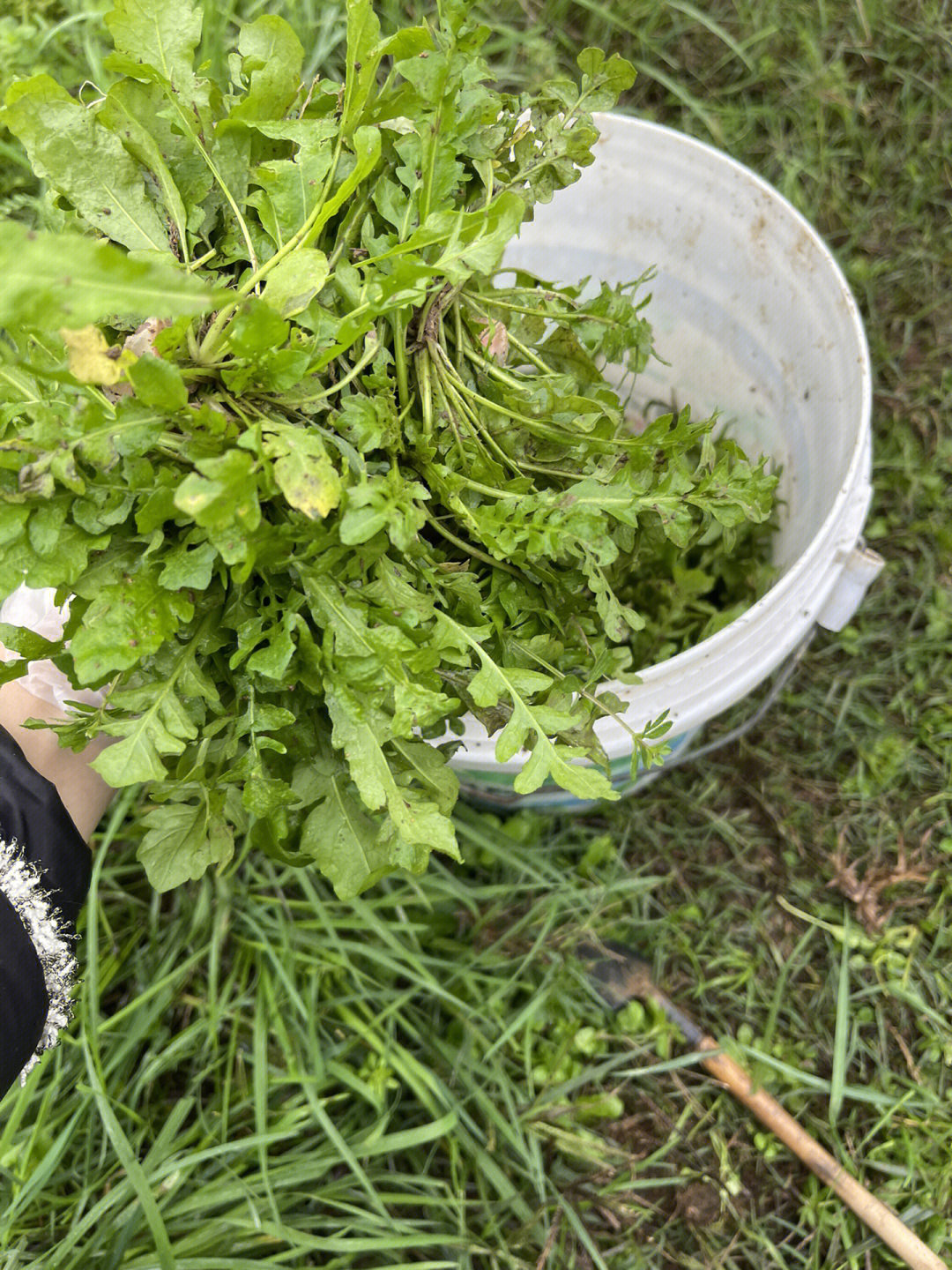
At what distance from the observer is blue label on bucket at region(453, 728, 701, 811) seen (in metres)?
1.30

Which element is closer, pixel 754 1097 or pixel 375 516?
pixel 375 516

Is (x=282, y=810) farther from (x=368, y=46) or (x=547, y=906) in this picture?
(x=547, y=906)

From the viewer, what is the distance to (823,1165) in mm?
1445

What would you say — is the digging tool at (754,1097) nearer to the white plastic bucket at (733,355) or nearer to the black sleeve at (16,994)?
the white plastic bucket at (733,355)

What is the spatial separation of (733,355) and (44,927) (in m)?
1.31

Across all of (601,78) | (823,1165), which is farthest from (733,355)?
(823,1165)

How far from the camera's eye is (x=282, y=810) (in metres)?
0.87

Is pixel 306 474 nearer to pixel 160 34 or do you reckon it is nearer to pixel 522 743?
pixel 522 743

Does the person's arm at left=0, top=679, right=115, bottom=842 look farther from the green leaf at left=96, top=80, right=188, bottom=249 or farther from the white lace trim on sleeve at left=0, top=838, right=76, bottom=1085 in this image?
the green leaf at left=96, top=80, right=188, bottom=249

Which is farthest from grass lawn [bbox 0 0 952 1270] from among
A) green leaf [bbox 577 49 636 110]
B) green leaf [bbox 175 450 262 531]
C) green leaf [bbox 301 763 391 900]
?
green leaf [bbox 577 49 636 110]

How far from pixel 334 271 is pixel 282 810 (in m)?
0.47

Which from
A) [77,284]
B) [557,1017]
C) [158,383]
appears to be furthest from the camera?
[557,1017]

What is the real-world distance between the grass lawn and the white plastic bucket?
0.80 feet

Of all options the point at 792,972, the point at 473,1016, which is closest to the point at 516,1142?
the point at 473,1016
